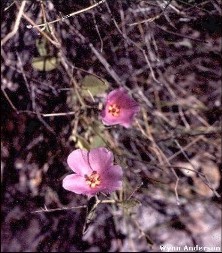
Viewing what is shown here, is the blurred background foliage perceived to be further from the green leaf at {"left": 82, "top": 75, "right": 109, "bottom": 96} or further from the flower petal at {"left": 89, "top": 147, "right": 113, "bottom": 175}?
the flower petal at {"left": 89, "top": 147, "right": 113, "bottom": 175}

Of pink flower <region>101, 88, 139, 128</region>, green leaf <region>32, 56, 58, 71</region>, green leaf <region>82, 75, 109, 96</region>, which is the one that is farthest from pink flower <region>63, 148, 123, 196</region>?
green leaf <region>32, 56, 58, 71</region>

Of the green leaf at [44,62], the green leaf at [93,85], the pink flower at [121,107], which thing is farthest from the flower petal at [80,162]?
the green leaf at [44,62]

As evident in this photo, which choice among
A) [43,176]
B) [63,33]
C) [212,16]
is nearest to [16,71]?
[63,33]

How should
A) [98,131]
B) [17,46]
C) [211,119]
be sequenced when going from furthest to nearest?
1. [211,119]
2. [17,46]
3. [98,131]

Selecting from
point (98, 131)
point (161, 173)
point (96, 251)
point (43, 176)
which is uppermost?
point (98, 131)

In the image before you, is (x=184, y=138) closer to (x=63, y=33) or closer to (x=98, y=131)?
(x=98, y=131)

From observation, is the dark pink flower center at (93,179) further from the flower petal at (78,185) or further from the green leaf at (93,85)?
the green leaf at (93,85)
